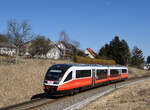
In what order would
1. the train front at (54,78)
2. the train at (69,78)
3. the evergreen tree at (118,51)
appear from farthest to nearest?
the evergreen tree at (118,51)
the train at (69,78)
the train front at (54,78)

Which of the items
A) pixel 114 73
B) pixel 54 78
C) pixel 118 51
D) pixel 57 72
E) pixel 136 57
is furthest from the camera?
pixel 136 57

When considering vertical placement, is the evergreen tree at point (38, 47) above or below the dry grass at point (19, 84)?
above

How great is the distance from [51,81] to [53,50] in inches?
1981

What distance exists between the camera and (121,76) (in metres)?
33.6

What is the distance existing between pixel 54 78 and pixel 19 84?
6.70m

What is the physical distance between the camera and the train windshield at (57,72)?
1636cm

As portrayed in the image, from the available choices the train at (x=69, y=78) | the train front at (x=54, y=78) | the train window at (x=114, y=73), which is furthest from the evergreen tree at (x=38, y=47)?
the train front at (x=54, y=78)

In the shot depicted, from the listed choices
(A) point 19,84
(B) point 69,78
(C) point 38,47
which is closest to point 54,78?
(B) point 69,78

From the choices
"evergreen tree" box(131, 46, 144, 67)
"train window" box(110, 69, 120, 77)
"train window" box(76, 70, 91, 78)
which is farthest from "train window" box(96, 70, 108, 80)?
"evergreen tree" box(131, 46, 144, 67)

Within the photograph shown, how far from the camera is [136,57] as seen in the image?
3046 inches

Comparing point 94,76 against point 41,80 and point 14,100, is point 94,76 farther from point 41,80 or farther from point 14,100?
point 14,100

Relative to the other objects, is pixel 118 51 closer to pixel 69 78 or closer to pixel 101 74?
pixel 101 74

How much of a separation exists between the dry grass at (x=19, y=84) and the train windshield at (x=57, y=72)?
3.80 m

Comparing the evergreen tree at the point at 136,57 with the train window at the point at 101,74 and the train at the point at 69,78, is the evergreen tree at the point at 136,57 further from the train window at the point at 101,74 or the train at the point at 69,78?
the train at the point at 69,78
